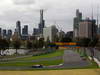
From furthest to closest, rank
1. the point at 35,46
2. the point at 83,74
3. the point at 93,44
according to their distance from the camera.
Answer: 1. the point at 35,46
2. the point at 93,44
3. the point at 83,74

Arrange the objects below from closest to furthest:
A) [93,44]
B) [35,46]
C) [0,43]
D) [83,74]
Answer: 1. [83,74]
2. [0,43]
3. [93,44]
4. [35,46]

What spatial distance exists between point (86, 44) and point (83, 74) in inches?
6572

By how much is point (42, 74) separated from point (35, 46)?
155439mm

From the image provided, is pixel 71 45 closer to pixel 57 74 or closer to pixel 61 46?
pixel 61 46

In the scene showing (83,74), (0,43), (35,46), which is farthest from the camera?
(35,46)

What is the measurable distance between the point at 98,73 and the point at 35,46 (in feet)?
510

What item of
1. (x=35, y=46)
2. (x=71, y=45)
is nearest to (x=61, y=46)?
(x=71, y=45)

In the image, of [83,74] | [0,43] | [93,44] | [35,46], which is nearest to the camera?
[83,74]

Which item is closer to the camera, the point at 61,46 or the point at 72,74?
the point at 72,74

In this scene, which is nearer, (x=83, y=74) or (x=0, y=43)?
(x=83, y=74)

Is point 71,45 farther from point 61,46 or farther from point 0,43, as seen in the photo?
point 0,43

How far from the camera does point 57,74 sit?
34.6m

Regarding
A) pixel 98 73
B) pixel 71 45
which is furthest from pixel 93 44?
pixel 98 73

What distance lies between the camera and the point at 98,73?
35688 mm
